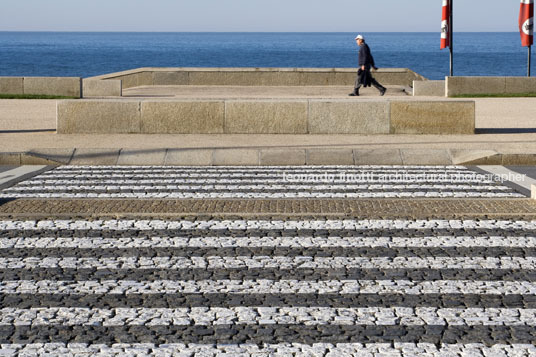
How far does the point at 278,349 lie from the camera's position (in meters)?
5.28

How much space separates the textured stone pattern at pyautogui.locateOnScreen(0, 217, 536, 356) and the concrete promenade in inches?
209

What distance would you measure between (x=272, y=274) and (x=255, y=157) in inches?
295

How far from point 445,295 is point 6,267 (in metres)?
3.39

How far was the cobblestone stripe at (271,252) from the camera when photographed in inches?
299

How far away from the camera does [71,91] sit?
2869cm

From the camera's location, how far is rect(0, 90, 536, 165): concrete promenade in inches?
565

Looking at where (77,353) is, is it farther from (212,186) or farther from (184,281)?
(212,186)

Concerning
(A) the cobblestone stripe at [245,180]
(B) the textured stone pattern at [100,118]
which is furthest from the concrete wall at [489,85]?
(A) the cobblestone stripe at [245,180]

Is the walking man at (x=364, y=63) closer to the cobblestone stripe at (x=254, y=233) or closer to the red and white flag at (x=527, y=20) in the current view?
the red and white flag at (x=527, y=20)

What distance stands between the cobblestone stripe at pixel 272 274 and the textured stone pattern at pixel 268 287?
0.05 ft

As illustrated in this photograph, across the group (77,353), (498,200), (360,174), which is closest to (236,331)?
(77,353)

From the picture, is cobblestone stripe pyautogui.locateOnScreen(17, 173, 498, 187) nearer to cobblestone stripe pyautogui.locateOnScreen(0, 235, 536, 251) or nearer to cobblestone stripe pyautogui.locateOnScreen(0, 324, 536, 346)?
cobblestone stripe pyautogui.locateOnScreen(0, 235, 536, 251)

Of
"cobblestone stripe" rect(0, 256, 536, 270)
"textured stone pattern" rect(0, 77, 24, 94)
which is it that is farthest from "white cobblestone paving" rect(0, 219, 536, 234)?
"textured stone pattern" rect(0, 77, 24, 94)

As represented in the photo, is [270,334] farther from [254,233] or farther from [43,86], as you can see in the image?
[43,86]
